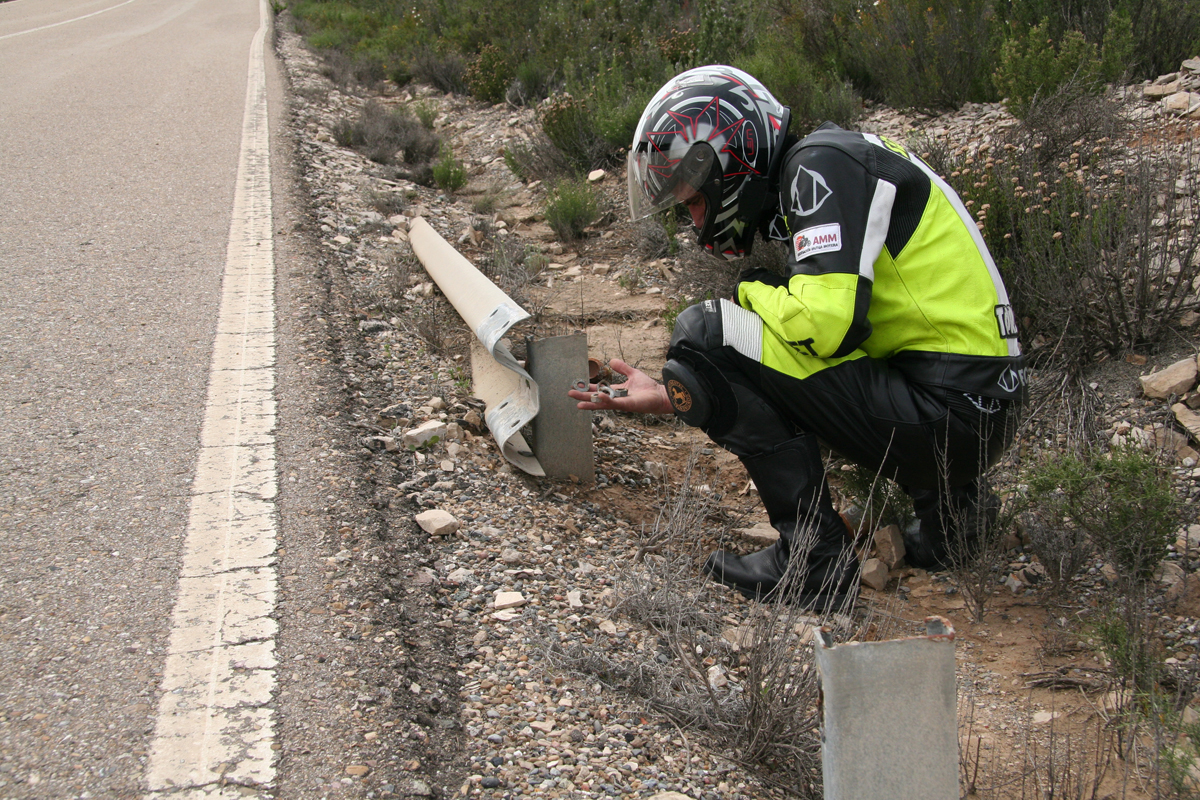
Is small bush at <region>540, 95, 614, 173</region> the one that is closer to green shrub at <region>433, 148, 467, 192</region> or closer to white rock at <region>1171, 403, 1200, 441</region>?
green shrub at <region>433, 148, 467, 192</region>

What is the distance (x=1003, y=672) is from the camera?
100 inches

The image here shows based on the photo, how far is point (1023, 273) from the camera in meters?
3.88

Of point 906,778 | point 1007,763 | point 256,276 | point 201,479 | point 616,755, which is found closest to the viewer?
point 906,778

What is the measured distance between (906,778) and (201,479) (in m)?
2.26

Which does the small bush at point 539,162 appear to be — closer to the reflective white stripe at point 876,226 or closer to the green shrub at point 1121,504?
the reflective white stripe at point 876,226

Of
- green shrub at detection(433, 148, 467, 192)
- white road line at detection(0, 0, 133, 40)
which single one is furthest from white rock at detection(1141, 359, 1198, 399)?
Answer: white road line at detection(0, 0, 133, 40)

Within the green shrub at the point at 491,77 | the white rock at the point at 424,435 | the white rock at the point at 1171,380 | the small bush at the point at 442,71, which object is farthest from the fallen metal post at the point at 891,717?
the small bush at the point at 442,71

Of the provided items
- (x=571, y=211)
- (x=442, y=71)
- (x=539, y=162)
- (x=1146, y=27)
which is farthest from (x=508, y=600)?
(x=442, y=71)

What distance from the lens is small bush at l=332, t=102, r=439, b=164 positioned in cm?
768

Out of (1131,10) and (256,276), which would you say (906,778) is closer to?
(256,276)

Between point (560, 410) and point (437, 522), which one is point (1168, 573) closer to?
point (560, 410)

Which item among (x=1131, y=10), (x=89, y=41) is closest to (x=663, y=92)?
(x=1131, y=10)

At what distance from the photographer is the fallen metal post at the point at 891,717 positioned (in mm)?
1472

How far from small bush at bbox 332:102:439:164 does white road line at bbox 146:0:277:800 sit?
13.0 ft
